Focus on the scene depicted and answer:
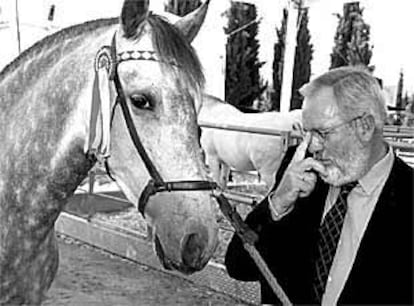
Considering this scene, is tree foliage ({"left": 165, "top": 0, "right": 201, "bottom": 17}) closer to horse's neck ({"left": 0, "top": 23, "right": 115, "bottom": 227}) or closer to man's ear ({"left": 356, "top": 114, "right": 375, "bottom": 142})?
horse's neck ({"left": 0, "top": 23, "right": 115, "bottom": 227})

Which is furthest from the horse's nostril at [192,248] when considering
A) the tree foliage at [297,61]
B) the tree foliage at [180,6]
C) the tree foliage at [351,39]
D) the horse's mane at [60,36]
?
the tree foliage at [351,39]

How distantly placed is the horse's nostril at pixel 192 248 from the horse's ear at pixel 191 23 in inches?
22.8

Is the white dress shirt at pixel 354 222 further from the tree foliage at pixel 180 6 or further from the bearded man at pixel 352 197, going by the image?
the tree foliage at pixel 180 6

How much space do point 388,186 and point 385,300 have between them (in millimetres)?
295

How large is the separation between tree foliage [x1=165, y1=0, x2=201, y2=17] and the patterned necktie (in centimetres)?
1021

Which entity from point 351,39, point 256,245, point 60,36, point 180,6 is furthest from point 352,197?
point 351,39

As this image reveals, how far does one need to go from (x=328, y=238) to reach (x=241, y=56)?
40.3 feet

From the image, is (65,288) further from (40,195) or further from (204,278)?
(40,195)

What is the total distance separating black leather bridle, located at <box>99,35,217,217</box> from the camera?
1.29 meters

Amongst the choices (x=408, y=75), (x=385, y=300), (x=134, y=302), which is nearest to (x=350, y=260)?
(x=385, y=300)

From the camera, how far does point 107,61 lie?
4.62 ft

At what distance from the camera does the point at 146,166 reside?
4.42 ft

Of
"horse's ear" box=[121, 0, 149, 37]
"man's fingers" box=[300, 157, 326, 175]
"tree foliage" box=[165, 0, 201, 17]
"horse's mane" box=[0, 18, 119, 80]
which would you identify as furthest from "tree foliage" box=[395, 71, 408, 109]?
"horse's ear" box=[121, 0, 149, 37]

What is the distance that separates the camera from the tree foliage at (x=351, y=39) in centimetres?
1512
